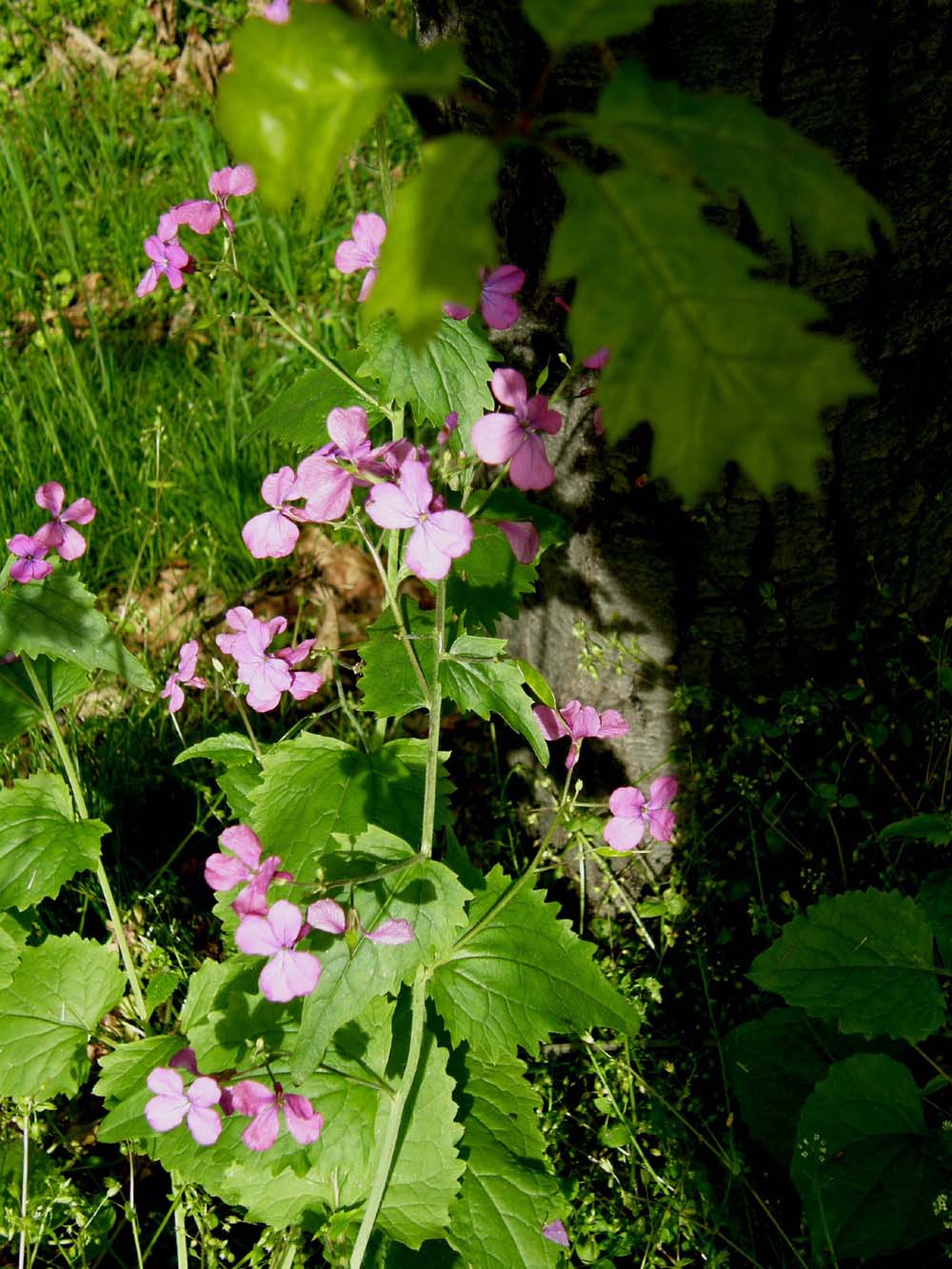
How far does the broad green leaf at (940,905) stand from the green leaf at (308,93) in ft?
5.20

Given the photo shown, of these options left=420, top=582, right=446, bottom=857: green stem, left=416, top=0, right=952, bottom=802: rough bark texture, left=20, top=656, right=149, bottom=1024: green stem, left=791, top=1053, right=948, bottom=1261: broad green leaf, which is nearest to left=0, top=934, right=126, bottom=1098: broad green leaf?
left=20, top=656, right=149, bottom=1024: green stem

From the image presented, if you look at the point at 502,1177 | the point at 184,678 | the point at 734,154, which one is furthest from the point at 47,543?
the point at 734,154

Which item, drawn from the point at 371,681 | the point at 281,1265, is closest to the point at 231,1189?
the point at 281,1265

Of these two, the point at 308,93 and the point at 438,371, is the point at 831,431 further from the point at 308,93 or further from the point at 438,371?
the point at 308,93

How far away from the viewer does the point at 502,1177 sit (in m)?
1.70

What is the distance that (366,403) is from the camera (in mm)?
1587

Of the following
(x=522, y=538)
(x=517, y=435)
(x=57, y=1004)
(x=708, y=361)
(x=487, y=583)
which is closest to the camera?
(x=708, y=361)

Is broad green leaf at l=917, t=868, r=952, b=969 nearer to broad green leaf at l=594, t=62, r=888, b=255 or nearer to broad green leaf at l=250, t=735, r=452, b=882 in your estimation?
broad green leaf at l=250, t=735, r=452, b=882

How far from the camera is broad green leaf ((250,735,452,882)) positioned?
1.54m

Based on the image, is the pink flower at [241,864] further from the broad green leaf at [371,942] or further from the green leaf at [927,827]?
the green leaf at [927,827]

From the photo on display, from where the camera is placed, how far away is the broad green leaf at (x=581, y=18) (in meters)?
0.67

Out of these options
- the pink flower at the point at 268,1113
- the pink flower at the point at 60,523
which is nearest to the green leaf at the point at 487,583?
the pink flower at the point at 60,523

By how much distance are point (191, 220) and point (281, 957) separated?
39.3 inches

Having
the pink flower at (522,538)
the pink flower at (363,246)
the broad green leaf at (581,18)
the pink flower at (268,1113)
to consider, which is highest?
the broad green leaf at (581,18)
